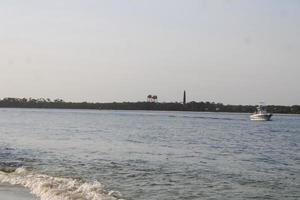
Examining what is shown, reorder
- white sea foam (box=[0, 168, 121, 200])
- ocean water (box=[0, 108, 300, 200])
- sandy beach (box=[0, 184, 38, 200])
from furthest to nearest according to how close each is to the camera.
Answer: ocean water (box=[0, 108, 300, 200]) < white sea foam (box=[0, 168, 121, 200]) < sandy beach (box=[0, 184, 38, 200])

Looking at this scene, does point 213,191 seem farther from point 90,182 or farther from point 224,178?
point 90,182

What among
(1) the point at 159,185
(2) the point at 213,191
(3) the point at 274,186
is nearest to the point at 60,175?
(1) the point at 159,185

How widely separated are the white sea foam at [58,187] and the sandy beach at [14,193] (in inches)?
11.1

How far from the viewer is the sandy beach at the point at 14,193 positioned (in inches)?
654

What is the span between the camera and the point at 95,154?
111 ft

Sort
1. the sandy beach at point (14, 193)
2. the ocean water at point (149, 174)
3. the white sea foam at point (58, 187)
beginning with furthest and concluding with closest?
1. the ocean water at point (149, 174)
2. the white sea foam at point (58, 187)
3. the sandy beach at point (14, 193)

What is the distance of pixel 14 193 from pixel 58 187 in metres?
1.79

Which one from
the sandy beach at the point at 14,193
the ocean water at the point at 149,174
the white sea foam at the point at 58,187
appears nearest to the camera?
the sandy beach at the point at 14,193

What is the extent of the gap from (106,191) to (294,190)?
7.31 metres

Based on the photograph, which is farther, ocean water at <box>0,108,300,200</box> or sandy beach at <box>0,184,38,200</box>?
ocean water at <box>0,108,300,200</box>

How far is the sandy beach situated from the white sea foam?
0.28 meters

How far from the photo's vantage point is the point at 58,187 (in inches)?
740

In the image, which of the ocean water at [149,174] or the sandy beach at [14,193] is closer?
the sandy beach at [14,193]

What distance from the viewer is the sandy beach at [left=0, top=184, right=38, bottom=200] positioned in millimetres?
Answer: 16609
